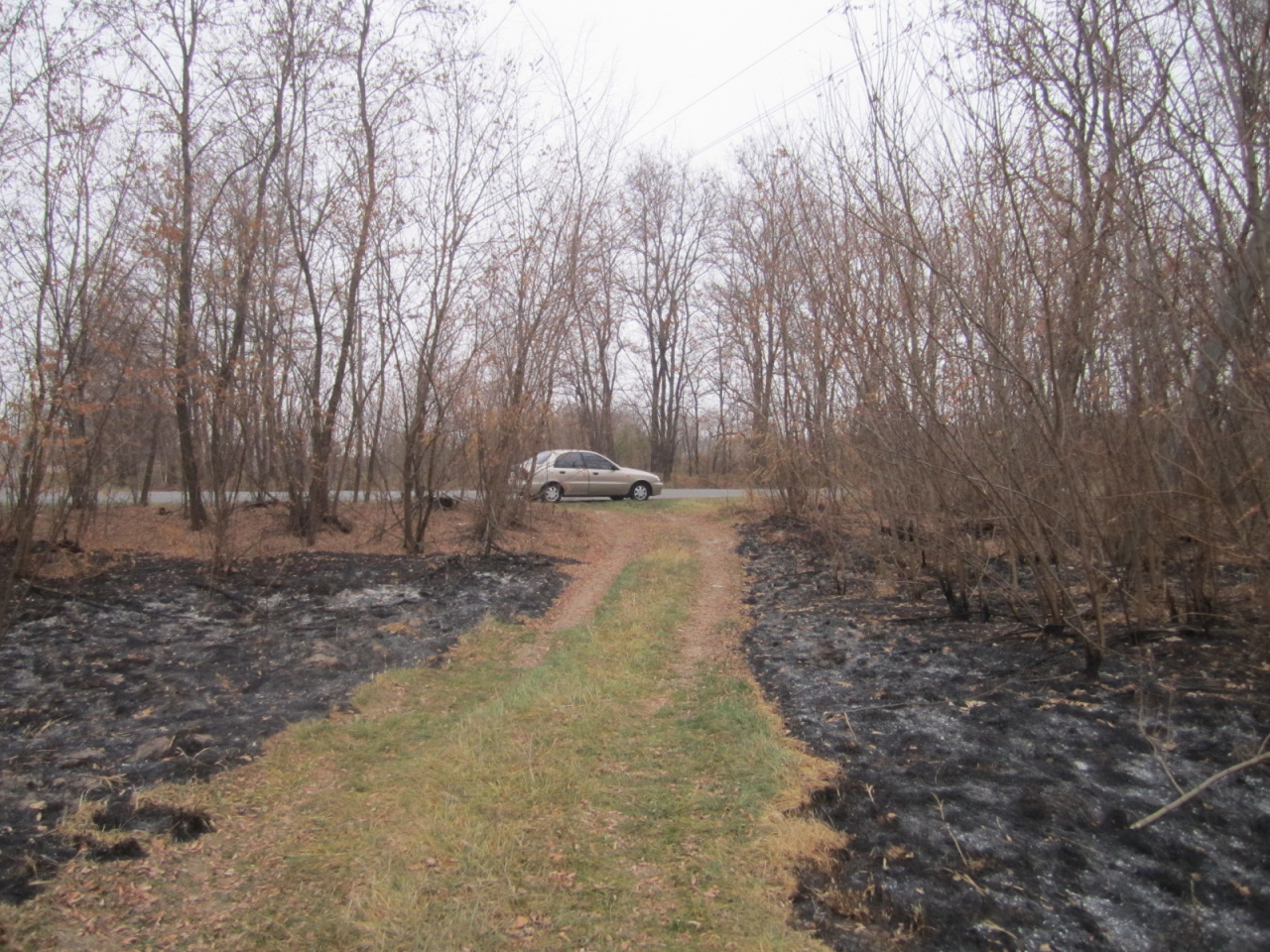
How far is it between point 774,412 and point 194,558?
30.0ft

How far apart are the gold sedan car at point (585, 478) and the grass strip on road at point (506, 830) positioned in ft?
41.9

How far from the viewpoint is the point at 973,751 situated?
4.63 meters

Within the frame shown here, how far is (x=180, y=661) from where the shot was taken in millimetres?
6633

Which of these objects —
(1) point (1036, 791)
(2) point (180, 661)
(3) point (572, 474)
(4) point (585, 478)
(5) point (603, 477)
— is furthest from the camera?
(5) point (603, 477)

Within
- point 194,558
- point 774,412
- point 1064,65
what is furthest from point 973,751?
point 774,412

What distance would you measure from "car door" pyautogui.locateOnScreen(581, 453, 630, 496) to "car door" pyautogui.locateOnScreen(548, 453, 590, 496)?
17 cm

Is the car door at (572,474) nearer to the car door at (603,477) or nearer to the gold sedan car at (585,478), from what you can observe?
the gold sedan car at (585,478)

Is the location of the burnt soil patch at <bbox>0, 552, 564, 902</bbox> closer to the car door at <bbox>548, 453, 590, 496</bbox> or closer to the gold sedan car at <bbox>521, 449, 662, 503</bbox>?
the gold sedan car at <bbox>521, 449, 662, 503</bbox>

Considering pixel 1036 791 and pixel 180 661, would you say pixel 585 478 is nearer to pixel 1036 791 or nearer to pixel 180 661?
pixel 180 661

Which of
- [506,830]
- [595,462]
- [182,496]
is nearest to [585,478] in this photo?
[595,462]

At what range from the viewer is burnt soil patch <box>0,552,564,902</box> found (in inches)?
164

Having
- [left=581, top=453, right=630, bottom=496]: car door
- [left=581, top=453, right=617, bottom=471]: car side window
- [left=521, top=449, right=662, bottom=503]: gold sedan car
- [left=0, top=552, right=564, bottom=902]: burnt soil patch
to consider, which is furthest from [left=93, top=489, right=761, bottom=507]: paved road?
[left=581, top=453, right=617, bottom=471]: car side window

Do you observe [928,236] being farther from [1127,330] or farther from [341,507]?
[341,507]

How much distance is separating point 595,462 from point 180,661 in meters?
14.8
